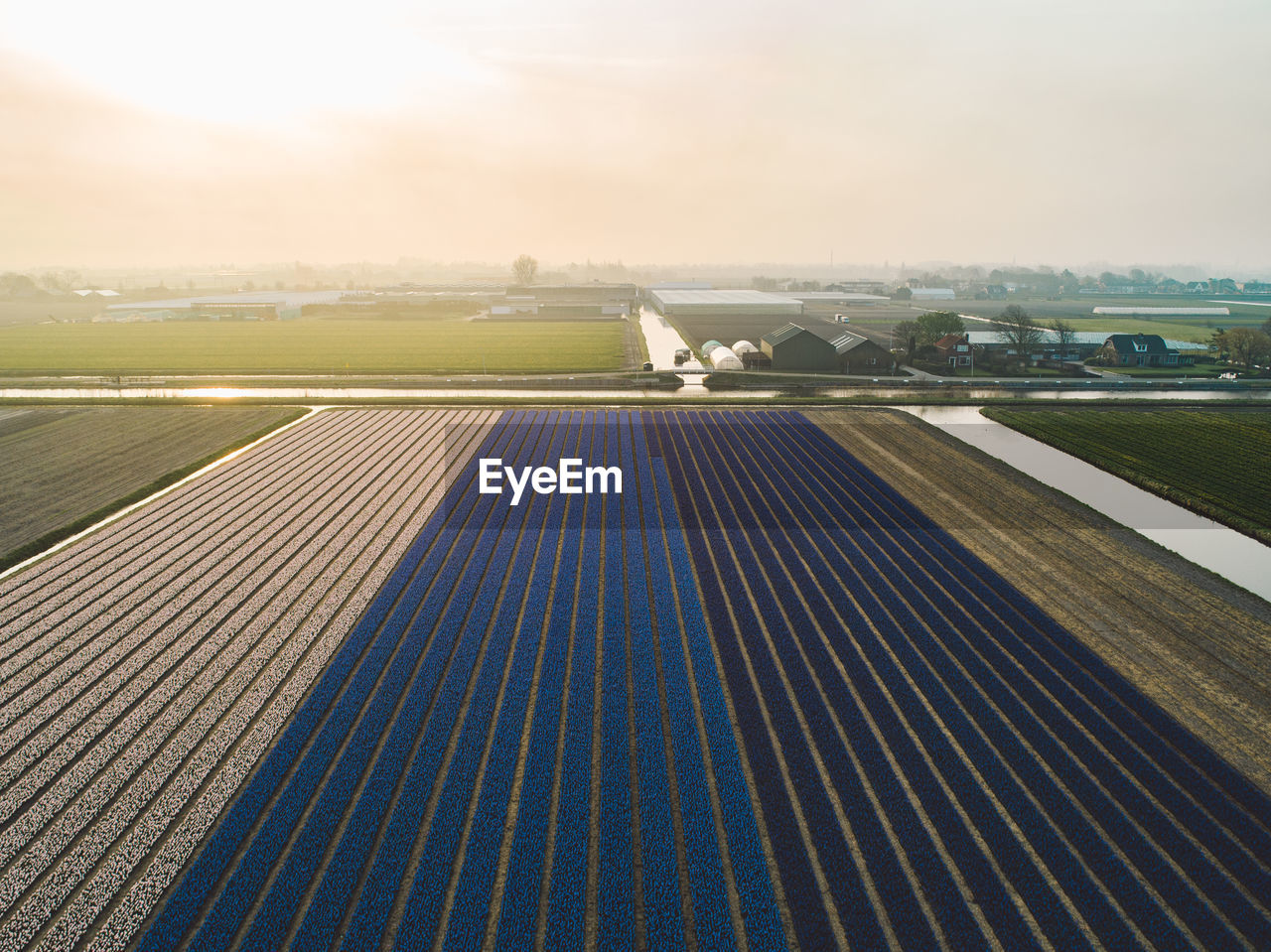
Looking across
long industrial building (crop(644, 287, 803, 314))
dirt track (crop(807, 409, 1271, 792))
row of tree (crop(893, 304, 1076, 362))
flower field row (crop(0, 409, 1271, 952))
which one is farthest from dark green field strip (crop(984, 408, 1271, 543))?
long industrial building (crop(644, 287, 803, 314))

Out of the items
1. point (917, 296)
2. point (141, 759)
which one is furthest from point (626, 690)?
point (917, 296)

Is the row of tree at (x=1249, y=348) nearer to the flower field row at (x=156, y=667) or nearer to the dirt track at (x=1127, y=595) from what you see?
the dirt track at (x=1127, y=595)

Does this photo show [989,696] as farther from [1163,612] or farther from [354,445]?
[354,445]

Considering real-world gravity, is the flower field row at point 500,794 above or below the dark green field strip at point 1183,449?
below

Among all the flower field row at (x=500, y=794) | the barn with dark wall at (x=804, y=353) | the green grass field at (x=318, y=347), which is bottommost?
the flower field row at (x=500, y=794)

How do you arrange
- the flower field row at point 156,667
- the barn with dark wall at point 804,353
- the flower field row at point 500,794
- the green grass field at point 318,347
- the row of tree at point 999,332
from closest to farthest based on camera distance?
the flower field row at point 500,794, the flower field row at point 156,667, the barn with dark wall at point 804,353, the green grass field at point 318,347, the row of tree at point 999,332

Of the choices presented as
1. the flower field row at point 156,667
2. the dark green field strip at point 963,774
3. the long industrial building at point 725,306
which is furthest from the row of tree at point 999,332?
the flower field row at point 156,667
